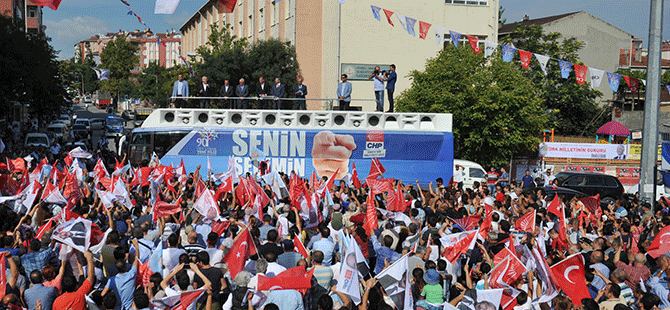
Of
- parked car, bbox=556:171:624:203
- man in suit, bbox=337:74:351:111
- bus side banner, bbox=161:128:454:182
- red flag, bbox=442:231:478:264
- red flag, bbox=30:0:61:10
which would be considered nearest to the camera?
red flag, bbox=442:231:478:264

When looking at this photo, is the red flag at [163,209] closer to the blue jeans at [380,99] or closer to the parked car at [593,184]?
the blue jeans at [380,99]

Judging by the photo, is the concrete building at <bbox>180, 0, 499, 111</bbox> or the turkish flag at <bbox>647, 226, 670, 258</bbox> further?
the concrete building at <bbox>180, 0, 499, 111</bbox>

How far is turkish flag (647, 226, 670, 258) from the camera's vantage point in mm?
8617

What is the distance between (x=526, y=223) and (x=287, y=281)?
201 inches

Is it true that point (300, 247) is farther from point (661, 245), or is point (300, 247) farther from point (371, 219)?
point (661, 245)

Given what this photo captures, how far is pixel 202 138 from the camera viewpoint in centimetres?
1947

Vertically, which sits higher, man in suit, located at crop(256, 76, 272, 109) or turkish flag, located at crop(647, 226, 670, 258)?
man in suit, located at crop(256, 76, 272, 109)

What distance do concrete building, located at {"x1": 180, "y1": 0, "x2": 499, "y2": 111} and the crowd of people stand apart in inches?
898

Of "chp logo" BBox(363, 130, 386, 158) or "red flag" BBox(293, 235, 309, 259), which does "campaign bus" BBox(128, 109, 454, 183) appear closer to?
"chp logo" BBox(363, 130, 386, 158)

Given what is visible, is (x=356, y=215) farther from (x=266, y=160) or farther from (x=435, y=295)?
(x=266, y=160)

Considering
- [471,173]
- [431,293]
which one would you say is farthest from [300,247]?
[471,173]

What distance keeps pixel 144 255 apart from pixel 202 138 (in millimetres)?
11642

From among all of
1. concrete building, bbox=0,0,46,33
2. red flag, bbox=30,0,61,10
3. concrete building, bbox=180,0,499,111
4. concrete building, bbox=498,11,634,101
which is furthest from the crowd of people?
concrete building, bbox=498,11,634,101

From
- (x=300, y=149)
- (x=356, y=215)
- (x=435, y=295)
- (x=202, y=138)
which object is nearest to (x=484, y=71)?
(x=300, y=149)
